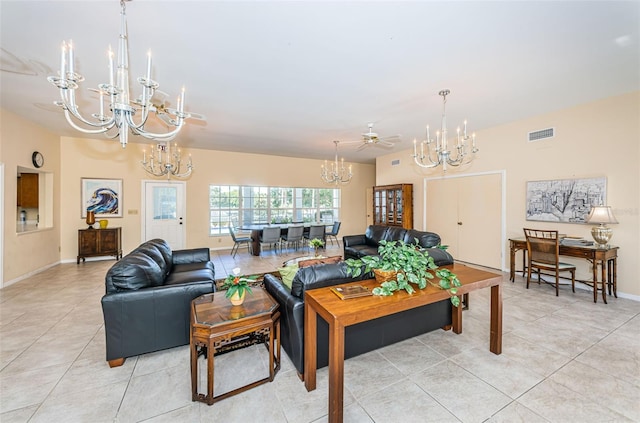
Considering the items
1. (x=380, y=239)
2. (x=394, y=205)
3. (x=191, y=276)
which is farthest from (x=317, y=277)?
(x=394, y=205)

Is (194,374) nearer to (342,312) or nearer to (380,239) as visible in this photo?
(342,312)

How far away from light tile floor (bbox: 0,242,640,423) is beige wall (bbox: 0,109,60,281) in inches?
76.2

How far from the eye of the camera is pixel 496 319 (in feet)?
7.33

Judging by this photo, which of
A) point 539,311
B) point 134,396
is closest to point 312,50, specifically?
point 134,396

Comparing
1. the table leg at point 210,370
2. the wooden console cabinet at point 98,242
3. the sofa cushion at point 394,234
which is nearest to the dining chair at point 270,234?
the sofa cushion at point 394,234

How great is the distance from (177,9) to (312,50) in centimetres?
114

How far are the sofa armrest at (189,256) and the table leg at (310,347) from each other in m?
2.64

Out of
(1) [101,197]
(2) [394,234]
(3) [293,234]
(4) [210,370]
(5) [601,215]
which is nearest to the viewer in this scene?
(4) [210,370]

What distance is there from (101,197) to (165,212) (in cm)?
133

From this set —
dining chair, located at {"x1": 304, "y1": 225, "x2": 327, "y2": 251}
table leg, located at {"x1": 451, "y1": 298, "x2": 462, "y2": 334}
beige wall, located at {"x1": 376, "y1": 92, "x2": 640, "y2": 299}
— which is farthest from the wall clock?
beige wall, located at {"x1": 376, "y1": 92, "x2": 640, "y2": 299}

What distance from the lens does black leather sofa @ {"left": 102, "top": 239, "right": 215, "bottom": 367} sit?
2088 mm

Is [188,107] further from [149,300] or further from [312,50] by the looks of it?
[149,300]

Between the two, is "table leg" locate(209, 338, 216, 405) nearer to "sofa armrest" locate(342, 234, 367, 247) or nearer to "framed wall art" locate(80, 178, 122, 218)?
"sofa armrest" locate(342, 234, 367, 247)

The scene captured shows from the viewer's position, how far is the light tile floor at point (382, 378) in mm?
1650
